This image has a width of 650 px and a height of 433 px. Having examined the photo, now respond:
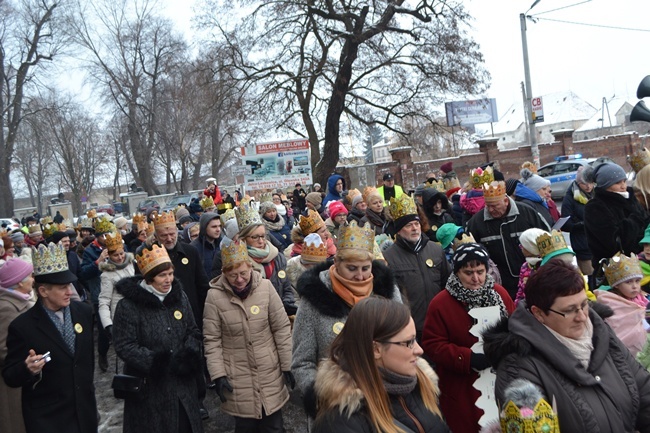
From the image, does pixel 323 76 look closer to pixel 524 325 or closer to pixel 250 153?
pixel 250 153

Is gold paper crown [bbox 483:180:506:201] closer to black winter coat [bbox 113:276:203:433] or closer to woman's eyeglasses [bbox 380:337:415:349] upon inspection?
black winter coat [bbox 113:276:203:433]

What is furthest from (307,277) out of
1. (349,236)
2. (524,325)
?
(524,325)

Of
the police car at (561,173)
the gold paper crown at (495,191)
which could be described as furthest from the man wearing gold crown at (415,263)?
the police car at (561,173)

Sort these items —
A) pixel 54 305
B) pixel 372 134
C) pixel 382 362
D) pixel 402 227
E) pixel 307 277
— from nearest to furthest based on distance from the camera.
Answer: pixel 382 362, pixel 307 277, pixel 54 305, pixel 402 227, pixel 372 134

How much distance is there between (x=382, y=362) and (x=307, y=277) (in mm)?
1530

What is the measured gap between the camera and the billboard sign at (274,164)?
2288 centimetres

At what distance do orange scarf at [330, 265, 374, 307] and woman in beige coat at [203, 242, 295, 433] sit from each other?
124cm

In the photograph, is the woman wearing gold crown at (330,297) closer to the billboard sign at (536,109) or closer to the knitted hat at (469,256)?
the knitted hat at (469,256)

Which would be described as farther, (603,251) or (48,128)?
(48,128)

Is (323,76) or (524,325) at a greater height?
(323,76)

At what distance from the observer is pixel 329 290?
151 inches

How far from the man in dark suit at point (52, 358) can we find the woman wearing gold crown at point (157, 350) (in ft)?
1.01

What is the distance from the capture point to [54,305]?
4.50m

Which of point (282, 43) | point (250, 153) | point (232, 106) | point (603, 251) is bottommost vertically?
point (603, 251)
